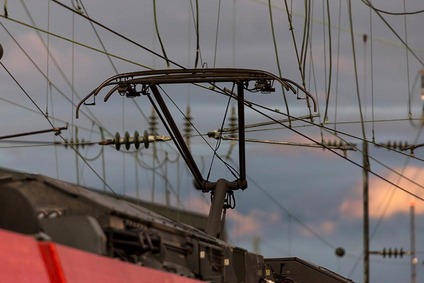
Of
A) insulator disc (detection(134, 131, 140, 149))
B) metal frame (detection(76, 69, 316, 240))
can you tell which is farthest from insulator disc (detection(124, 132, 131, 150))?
metal frame (detection(76, 69, 316, 240))

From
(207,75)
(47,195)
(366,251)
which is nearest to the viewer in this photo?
(47,195)

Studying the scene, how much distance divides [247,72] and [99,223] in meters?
14.8

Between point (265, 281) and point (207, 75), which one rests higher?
point (207, 75)

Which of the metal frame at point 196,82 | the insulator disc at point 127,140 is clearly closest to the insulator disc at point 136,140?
the insulator disc at point 127,140

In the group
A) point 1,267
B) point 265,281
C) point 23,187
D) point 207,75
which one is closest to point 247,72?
point 207,75

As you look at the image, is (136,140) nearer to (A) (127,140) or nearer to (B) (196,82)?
(A) (127,140)

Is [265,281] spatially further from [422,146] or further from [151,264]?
[422,146]

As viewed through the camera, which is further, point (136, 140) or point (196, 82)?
point (136, 140)

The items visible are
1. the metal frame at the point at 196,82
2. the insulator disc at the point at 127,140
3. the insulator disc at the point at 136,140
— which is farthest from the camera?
the insulator disc at the point at 136,140

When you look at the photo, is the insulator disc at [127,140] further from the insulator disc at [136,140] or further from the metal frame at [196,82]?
the metal frame at [196,82]

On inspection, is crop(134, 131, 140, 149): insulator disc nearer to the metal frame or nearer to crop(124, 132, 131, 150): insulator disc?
crop(124, 132, 131, 150): insulator disc

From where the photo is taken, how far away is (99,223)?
69.5ft

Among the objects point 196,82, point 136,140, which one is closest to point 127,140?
point 136,140

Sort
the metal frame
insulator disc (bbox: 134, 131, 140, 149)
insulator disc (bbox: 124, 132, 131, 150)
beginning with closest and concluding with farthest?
the metal frame
insulator disc (bbox: 124, 132, 131, 150)
insulator disc (bbox: 134, 131, 140, 149)
